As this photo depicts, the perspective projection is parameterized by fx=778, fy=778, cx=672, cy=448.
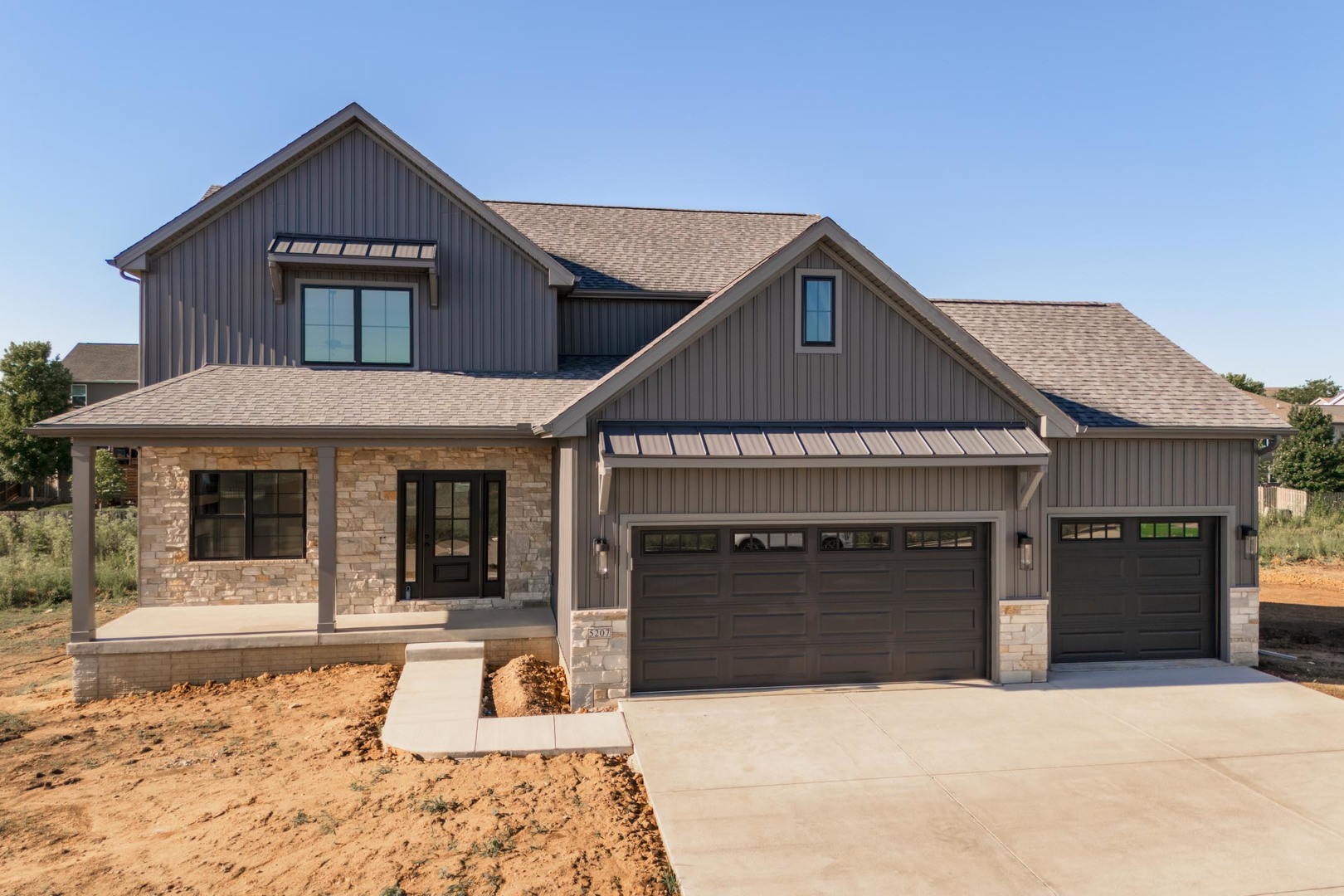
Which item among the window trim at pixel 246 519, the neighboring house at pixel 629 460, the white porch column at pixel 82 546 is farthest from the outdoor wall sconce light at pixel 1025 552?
the white porch column at pixel 82 546

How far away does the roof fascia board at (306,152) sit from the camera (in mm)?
12148

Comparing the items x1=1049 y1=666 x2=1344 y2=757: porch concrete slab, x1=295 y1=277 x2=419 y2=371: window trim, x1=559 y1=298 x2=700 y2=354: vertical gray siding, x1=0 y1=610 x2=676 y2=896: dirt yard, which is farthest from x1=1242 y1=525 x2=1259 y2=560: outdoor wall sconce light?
x1=295 y1=277 x2=419 y2=371: window trim

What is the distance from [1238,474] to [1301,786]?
204 inches

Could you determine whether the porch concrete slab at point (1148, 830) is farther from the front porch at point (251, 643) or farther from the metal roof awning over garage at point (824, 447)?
the front porch at point (251, 643)

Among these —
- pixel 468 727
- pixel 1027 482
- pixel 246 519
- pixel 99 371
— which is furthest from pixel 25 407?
pixel 1027 482

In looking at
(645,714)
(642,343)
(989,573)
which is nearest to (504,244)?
(642,343)

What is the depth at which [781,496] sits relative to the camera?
9.58 metres

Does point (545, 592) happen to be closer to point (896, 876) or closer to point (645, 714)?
point (645, 714)

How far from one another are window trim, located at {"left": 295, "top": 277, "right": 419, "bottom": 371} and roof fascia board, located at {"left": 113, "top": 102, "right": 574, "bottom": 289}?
1.66 meters

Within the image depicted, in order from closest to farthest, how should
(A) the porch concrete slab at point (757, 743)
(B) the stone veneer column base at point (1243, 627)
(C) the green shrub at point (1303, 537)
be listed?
(A) the porch concrete slab at point (757, 743) → (B) the stone veneer column base at point (1243, 627) → (C) the green shrub at point (1303, 537)

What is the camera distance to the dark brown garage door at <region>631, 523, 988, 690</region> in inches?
376

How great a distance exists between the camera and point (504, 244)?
1315 centimetres

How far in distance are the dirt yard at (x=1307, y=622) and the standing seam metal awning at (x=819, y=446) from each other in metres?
5.25

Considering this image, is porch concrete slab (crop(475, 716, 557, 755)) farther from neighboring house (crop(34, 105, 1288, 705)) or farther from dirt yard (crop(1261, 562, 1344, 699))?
dirt yard (crop(1261, 562, 1344, 699))
